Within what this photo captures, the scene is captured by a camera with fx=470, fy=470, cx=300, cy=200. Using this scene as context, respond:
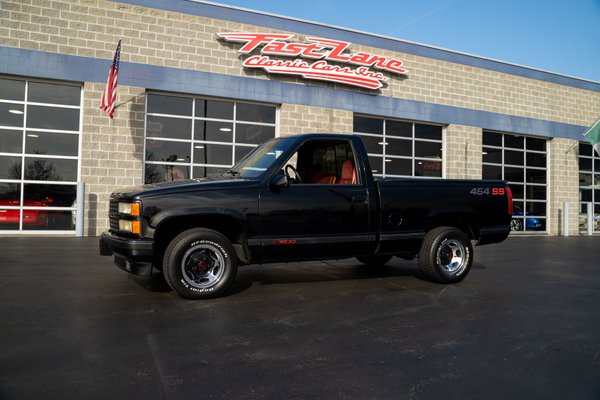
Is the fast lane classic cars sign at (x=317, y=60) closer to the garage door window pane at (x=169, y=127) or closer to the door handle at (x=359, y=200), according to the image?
the garage door window pane at (x=169, y=127)

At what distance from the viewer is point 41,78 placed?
13195 millimetres

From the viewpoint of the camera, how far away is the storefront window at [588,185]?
21688 mm

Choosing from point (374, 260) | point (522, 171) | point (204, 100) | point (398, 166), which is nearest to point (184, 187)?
point (374, 260)

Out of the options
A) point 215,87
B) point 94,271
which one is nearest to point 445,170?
point 215,87

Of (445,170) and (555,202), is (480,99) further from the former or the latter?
(555,202)

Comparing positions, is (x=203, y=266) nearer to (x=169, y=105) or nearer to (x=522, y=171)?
(x=169, y=105)

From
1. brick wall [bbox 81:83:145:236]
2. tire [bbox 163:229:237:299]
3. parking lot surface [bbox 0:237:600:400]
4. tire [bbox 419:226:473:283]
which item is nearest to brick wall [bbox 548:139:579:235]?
parking lot surface [bbox 0:237:600:400]

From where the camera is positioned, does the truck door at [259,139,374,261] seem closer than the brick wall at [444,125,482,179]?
Yes

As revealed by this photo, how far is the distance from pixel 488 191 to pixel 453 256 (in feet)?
3.58

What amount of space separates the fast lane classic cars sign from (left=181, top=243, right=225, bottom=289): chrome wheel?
10984 millimetres

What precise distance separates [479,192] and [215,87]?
33.6ft

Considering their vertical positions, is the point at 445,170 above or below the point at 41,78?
below

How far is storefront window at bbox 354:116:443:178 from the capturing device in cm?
1750

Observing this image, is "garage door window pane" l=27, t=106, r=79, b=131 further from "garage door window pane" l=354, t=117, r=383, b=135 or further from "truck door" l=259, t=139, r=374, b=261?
"truck door" l=259, t=139, r=374, b=261
